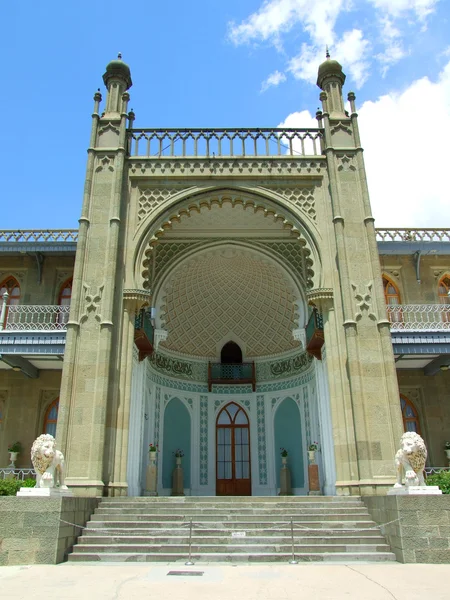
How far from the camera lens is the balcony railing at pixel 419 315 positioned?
14.4 m

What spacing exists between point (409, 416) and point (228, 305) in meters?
6.63

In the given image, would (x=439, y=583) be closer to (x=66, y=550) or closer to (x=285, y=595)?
(x=285, y=595)

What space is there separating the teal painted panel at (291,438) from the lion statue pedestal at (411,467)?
809 cm

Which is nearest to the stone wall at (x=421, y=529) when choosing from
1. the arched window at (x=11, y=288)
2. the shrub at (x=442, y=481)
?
the shrub at (x=442, y=481)

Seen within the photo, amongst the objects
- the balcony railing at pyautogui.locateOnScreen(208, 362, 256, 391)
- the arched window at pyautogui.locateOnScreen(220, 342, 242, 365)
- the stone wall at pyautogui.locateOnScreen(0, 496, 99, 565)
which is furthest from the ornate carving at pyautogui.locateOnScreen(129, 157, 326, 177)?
the stone wall at pyautogui.locateOnScreen(0, 496, 99, 565)

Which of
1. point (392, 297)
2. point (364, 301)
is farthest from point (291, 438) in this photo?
point (364, 301)

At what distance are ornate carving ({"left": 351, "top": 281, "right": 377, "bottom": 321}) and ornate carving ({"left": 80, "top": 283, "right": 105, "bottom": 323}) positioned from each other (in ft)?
18.8

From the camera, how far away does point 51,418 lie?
14641mm

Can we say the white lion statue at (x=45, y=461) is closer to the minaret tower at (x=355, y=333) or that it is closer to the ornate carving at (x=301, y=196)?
the minaret tower at (x=355, y=333)

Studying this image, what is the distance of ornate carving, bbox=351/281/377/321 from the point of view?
11.1 metres

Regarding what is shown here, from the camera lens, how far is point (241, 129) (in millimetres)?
13141

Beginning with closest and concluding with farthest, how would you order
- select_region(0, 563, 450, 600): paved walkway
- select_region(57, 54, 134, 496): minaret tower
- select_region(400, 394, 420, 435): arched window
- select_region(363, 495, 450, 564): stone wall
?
select_region(0, 563, 450, 600): paved walkway < select_region(363, 495, 450, 564): stone wall < select_region(57, 54, 134, 496): minaret tower < select_region(400, 394, 420, 435): arched window

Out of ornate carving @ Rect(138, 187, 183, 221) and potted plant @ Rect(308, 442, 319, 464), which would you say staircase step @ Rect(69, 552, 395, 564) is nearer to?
potted plant @ Rect(308, 442, 319, 464)

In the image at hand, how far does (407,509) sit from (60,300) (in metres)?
11.6
